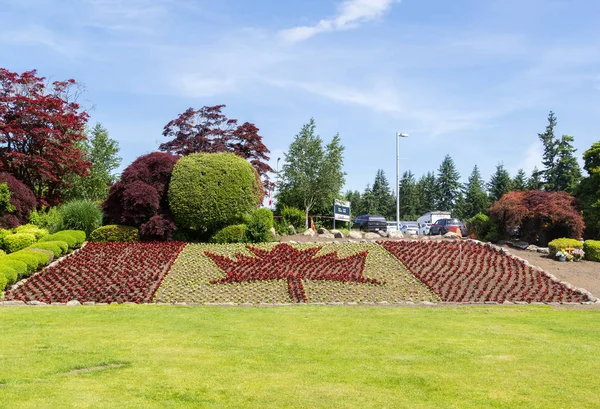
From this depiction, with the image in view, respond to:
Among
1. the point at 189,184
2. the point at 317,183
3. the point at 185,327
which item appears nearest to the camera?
the point at 185,327

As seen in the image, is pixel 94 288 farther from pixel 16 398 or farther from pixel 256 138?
pixel 256 138

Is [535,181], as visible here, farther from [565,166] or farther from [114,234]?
[114,234]

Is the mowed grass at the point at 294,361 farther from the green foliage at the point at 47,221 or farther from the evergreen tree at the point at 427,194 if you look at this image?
the evergreen tree at the point at 427,194

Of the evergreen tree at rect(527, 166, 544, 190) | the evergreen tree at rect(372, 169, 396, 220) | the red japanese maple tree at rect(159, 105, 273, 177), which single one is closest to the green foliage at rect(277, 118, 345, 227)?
the red japanese maple tree at rect(159, 105, 273, 177)

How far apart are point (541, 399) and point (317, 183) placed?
3072 cm

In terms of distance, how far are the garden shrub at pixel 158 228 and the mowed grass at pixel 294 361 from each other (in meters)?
9.91

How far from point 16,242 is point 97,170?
45.3 ft

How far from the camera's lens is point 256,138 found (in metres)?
37.8

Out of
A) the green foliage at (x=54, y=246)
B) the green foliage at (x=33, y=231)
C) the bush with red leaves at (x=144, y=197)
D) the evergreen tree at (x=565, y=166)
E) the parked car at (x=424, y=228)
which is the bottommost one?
the green foliage at (x=54, y=246)

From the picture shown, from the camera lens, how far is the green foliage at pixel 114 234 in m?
21.6

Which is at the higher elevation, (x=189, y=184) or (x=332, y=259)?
(x=189, y=184)

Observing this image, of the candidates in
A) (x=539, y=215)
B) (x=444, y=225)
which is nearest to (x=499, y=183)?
(x=444, y=225)

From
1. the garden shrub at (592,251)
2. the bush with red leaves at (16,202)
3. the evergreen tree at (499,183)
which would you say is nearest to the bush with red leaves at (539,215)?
the garden shrub at (592,251)

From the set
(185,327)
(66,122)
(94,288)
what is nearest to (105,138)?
(66,122)
